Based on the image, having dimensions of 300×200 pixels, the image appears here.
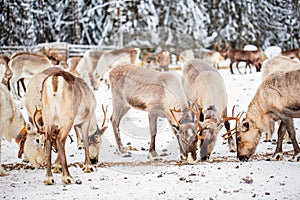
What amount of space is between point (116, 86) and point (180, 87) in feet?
4.79

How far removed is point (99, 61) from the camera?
65.2ft

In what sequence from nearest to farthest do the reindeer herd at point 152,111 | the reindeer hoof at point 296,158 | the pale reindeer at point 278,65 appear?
the reindeer herd at point 152,111 → the reindeer hoof at point 296,158 → the pale reindeer at point 278,65

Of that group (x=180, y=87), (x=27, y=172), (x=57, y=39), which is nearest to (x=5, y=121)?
(x=27, y=172)

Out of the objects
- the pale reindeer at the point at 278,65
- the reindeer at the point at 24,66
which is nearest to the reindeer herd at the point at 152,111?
the pale reindeer at the point at 278,65

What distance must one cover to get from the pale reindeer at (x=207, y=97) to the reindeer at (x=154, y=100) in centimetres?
30

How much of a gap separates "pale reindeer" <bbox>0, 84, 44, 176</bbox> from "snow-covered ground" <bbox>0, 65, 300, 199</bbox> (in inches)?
12.9

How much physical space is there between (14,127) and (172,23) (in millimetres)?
23358

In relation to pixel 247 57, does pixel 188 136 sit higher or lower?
lower

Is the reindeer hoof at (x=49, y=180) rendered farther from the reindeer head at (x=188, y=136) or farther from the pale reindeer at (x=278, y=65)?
the pale reindeer at (x=278, y=65)

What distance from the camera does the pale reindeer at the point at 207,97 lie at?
8.27 m

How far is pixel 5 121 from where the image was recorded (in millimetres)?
8047

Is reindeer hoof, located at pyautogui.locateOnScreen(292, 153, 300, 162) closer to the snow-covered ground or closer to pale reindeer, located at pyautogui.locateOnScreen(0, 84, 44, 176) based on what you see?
the snow-covered ground

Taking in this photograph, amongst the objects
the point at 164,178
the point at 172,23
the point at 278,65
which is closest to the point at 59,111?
the point at 164,178

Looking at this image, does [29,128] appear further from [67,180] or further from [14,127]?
Answer: [67,180]
